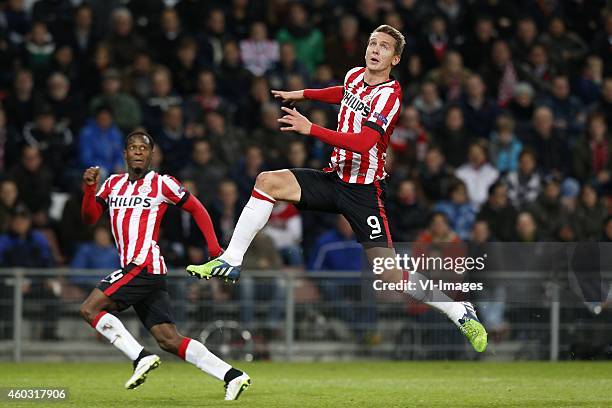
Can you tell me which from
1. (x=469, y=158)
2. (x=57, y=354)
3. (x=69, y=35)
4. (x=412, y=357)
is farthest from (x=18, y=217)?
(x=469, y=158)

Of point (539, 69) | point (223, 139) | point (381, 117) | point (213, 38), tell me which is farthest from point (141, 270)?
point (539, 69)

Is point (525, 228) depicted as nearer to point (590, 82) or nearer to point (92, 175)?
point (590, 82)

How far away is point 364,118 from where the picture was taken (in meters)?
10.2

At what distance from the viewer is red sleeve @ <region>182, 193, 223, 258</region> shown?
10.6 m

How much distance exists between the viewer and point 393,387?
12070 millimetres

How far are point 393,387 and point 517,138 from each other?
22.9 feet

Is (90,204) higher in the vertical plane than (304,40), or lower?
lower

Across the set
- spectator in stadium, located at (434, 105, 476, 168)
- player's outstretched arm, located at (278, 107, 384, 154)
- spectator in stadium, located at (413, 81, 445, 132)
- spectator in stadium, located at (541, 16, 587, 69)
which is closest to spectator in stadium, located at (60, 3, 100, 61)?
spectator in stadium, located at (413, 81, 445, 132)

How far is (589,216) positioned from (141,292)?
765 cm

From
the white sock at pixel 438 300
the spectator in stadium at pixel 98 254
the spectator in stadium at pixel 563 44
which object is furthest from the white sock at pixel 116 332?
the spectator in stadium at pixel 563 44

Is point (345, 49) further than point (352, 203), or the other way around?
point (345, 49)

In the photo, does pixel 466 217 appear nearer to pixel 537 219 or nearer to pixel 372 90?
pixel 537 219

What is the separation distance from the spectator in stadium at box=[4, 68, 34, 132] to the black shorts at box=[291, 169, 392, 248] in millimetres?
7614

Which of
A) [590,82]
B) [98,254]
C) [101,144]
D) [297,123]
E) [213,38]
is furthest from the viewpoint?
[590,82]
